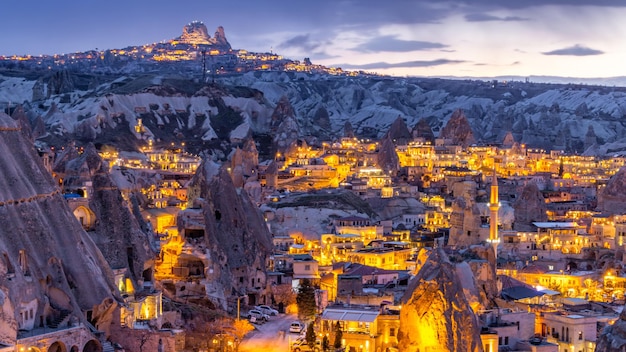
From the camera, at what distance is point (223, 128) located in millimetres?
155500

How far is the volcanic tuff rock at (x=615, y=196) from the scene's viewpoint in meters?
95.8

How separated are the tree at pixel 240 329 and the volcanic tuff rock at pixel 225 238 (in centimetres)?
343

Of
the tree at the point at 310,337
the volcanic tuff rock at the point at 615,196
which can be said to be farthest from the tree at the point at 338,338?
the volcanic tuff rock at the point at 615,196

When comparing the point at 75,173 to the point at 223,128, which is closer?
the point at 75,173

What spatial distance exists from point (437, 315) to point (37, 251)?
16.6 m

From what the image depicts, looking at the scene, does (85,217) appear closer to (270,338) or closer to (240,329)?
(240,329)

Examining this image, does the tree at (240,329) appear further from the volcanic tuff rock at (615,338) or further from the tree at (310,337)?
the volcanic tuff rock at (615,338)

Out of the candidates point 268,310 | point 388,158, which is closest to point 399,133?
point 388,158

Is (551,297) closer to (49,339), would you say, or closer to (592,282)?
(592,282)

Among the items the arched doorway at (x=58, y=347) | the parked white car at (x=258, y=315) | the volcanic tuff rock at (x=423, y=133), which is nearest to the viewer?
the arched doorway at (x=58, y=347)

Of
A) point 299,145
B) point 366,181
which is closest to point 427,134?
point 299,145

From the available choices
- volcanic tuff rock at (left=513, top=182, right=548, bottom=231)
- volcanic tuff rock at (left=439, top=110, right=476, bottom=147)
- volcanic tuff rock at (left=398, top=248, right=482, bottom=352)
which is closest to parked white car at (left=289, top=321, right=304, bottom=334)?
volcanic tuff rock at (left=398, top=248, right=482, bottom=352)

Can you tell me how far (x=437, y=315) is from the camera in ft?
141

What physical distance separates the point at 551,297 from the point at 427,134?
104 metres
